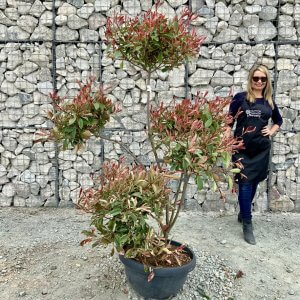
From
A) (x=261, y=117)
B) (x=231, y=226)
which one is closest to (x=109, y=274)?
(x=231, y=226)

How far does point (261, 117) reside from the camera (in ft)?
11.5

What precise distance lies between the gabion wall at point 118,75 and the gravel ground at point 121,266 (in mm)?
408

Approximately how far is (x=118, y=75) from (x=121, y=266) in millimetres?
2129

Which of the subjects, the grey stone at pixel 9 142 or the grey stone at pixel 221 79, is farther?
the grey stone at pixel 9 142

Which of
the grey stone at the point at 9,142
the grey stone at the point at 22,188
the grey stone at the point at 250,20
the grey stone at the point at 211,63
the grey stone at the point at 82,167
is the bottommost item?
the grey stone at the point at 22,188

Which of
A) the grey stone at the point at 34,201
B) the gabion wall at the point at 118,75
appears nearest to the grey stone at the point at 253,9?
the gabion wall at the point at 118,75

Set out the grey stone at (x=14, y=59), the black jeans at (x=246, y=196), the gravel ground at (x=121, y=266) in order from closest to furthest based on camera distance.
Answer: the gravel ground at (x=121, y=266) < the black jeans at (x=246, y=196) < the grey stone at (x=14, y=59)

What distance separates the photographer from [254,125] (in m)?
3.49

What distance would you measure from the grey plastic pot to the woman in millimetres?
1148

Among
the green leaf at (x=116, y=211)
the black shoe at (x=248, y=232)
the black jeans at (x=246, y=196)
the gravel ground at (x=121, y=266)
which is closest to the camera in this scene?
the green leaf at (x=116, y=211)

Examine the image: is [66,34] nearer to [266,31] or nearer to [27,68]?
[27,68]

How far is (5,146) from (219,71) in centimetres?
251

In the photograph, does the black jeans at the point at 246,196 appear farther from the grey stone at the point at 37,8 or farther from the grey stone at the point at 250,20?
the grey stone at the point at 37,8

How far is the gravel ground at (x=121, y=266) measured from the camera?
2898mm
